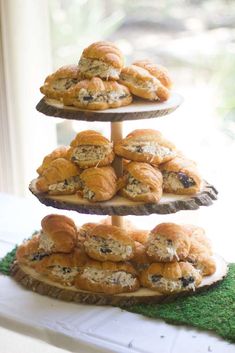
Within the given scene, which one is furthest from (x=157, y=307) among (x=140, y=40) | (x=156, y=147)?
(x=140, y=40)

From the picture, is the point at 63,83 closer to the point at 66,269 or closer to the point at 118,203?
the point at 118,203

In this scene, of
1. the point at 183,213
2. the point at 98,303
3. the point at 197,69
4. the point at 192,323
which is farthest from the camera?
the point at 183,213

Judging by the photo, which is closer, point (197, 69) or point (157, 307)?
point (157, 307)

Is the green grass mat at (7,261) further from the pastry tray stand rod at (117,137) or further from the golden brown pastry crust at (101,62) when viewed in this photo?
the golden brown pastry crust at (101,62)

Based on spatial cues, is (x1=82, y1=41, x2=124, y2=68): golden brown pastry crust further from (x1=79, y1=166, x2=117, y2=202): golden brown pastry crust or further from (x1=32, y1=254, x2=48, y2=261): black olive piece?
(x1=32, y1=254, x2=48, y2=261): black olive piece

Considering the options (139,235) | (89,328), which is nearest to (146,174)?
(139,235)

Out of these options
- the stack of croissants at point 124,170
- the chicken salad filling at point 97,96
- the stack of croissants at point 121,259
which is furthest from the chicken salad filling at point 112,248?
the chicken salad filling at point 97,96

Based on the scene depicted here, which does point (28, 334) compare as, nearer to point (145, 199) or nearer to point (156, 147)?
point (145, 199)
